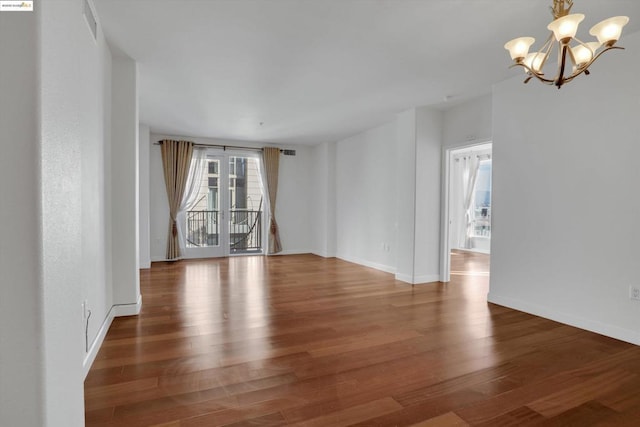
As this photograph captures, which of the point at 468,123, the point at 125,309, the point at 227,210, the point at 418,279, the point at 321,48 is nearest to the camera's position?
the point at 321,48

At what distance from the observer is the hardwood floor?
6.06ft

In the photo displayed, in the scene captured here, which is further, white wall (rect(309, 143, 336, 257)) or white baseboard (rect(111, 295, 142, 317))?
white wall (rect(309, 143, 336, 257))

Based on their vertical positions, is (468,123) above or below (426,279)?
above

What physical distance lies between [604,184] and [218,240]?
676cm

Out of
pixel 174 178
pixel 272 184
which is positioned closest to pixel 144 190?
pixel 174 178

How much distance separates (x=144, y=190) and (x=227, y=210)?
5.99 ft

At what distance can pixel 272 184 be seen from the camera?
7.80 m

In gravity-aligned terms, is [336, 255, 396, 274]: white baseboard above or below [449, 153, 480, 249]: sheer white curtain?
below

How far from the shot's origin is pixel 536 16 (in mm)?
2572

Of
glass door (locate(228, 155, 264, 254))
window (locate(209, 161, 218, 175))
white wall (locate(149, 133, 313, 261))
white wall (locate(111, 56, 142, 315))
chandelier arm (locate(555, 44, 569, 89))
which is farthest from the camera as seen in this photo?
white wall (locate(149, 133, 313, 261))

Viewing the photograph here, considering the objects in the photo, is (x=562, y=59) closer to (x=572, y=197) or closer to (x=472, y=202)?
(x=572, y=197)

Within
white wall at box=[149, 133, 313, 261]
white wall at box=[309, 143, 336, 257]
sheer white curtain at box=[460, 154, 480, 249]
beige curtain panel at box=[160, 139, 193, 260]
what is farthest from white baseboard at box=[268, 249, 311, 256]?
sheer white curtain at box=[460, 154, 480, 249]

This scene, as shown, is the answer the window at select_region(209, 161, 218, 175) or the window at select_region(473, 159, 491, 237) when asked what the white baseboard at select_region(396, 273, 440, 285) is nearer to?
the window at select_region(473, 159, 491, 237)

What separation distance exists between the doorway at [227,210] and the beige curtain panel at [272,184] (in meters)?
0.20
